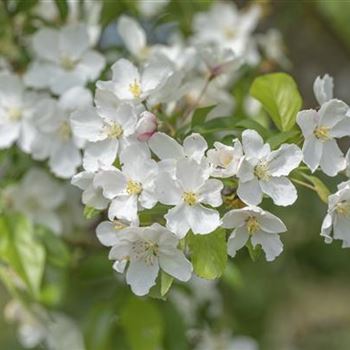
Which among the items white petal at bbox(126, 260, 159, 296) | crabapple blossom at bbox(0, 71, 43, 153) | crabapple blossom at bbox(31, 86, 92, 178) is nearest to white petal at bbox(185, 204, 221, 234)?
white petal at bbox(126, 260, 159, 296)

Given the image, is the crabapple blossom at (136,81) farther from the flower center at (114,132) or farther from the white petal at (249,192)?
the white petal at (249,192)

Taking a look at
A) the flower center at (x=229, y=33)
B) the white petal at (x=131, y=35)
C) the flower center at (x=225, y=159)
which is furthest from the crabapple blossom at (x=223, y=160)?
the flower center at (x=229, y=33)

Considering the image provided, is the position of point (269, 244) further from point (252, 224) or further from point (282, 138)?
point (282, 138)

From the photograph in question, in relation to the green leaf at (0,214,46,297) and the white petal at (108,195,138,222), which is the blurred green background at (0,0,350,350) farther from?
Result: the white petal at (108,195,138,222)

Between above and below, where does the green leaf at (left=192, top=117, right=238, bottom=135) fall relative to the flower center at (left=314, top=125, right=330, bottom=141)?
below

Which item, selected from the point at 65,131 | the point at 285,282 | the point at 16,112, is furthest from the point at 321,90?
the point at 285,282

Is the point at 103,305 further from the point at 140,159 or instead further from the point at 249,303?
the point at 140,159

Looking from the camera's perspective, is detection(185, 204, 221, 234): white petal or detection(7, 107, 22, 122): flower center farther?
detection(7, 107, 22, 122): flower center
